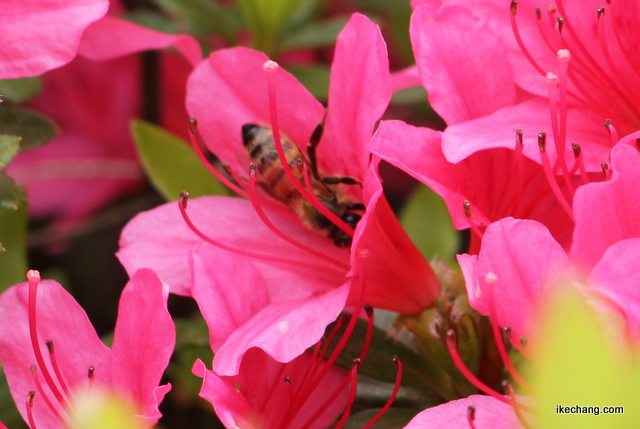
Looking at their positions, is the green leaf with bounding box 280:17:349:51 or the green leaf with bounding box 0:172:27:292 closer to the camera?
the green leaf with bounding box 0:172:27:292

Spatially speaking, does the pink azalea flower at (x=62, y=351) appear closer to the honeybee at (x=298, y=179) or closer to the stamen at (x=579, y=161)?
the honeybee at (x=298, y=179)

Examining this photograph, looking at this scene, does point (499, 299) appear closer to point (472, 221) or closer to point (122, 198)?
point (472, 221)

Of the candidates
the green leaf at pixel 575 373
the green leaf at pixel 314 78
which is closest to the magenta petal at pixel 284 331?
the green leaf at pixel 575 373

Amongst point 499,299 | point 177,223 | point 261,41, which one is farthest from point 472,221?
point 261,41

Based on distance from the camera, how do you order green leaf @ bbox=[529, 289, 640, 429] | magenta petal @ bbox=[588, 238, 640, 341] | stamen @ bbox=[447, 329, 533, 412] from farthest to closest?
1. stamen @ bbox=[447, 329, 533, 412]
2. magenta petal @ bbox=[588, 238, 640, 341]
3. green leaf @ bbox=[529, 289, 640, 429]

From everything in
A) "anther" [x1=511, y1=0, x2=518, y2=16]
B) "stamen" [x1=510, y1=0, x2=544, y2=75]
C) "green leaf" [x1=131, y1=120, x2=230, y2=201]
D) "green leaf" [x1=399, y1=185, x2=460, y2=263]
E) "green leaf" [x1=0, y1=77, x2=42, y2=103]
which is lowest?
"green leaf" [x1=399, y1=185, x2=460, y2=263]

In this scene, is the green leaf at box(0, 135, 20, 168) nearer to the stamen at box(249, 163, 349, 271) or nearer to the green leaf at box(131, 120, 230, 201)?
the stamen at box(249, 163, 349, 271)

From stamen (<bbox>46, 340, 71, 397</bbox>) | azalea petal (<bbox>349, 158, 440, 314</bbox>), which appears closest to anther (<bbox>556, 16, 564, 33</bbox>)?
azalea petal (<bbox>349, 158, 440, 314</bbox>)

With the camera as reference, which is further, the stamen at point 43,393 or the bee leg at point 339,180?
the bee leg at point 339,180
